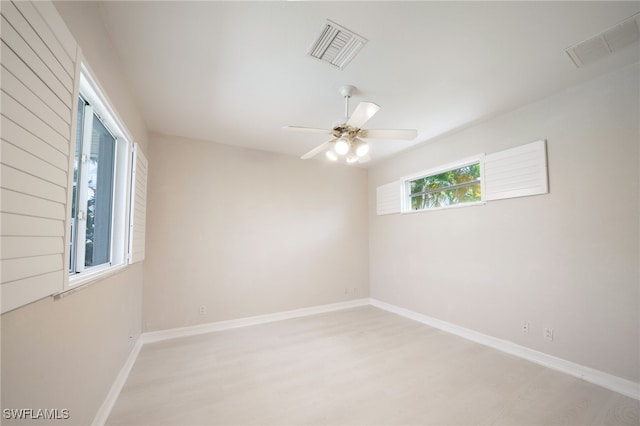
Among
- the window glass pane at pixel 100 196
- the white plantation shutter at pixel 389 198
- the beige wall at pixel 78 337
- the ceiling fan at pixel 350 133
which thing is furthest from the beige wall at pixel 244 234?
the ceiling fan at pixel 350 133

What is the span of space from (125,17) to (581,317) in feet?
14.2

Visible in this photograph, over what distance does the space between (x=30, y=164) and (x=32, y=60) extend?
37cm

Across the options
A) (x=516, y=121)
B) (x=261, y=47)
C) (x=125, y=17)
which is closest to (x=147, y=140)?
(x=125, y=17)

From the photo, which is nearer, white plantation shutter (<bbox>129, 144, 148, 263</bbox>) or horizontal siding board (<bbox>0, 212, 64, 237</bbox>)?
horizontal siding board (<bbox>0, 212, 64, 237</bbox>)

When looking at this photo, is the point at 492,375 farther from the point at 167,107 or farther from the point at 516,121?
→ the point at 167,107

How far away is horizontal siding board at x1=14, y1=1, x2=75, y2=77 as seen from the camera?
0.89 m

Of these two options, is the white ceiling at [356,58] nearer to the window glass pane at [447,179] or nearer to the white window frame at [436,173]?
the white window frame at [436,173]

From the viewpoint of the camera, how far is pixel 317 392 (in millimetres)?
2146

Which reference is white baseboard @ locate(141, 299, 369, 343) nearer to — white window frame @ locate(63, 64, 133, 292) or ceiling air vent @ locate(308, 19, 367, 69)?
white window frame @ locate(63, 64, 133, 292)

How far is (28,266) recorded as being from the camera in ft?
3.02

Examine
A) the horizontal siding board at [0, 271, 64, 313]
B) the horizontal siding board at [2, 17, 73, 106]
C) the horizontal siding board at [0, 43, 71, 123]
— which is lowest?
the horizontal siding board at [0, 271, 64, 313]

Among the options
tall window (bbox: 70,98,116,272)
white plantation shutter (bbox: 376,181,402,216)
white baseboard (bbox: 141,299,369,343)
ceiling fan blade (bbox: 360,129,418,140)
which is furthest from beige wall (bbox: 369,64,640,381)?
tall window (bbox: 70,98,116,272)

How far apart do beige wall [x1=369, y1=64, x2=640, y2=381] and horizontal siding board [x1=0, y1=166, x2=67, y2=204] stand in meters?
3.74

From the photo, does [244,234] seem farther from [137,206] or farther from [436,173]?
[436,173]
